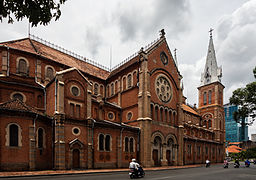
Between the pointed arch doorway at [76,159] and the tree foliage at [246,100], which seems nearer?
the tree foliage at [246,100]

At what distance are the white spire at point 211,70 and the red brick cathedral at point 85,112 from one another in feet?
86.9

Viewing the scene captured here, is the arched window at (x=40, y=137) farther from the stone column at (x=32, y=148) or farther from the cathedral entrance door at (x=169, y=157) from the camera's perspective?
the cathedral entrance door at (x=169, y=157)

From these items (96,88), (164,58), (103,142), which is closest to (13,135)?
(103,142)

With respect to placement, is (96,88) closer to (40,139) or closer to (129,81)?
(129,81)

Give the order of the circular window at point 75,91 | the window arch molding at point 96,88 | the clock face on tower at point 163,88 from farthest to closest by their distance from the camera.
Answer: the window arch molding at point 96,88, the clock face on tower at point 163,88, the circular window at point 75,91

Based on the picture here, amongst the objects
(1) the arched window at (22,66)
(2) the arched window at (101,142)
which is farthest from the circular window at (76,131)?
(1) the arched window at (22,66)

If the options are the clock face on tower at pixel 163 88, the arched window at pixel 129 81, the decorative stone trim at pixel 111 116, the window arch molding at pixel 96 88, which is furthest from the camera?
the window arch molding at pixel 96 88

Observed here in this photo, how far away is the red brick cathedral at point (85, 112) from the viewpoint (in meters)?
21.5

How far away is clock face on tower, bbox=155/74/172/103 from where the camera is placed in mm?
36862

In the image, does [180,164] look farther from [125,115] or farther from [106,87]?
[106,87]

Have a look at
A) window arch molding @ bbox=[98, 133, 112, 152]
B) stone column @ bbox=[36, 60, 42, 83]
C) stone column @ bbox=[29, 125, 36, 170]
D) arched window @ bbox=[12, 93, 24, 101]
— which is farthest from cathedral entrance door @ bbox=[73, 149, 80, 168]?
stone column @ bbox=[36, 60, 42, 83]

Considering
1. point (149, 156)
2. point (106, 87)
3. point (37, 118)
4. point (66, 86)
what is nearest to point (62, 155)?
point (37, 118)

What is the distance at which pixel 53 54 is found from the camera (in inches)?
1407

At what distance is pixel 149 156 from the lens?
31.6 metres
